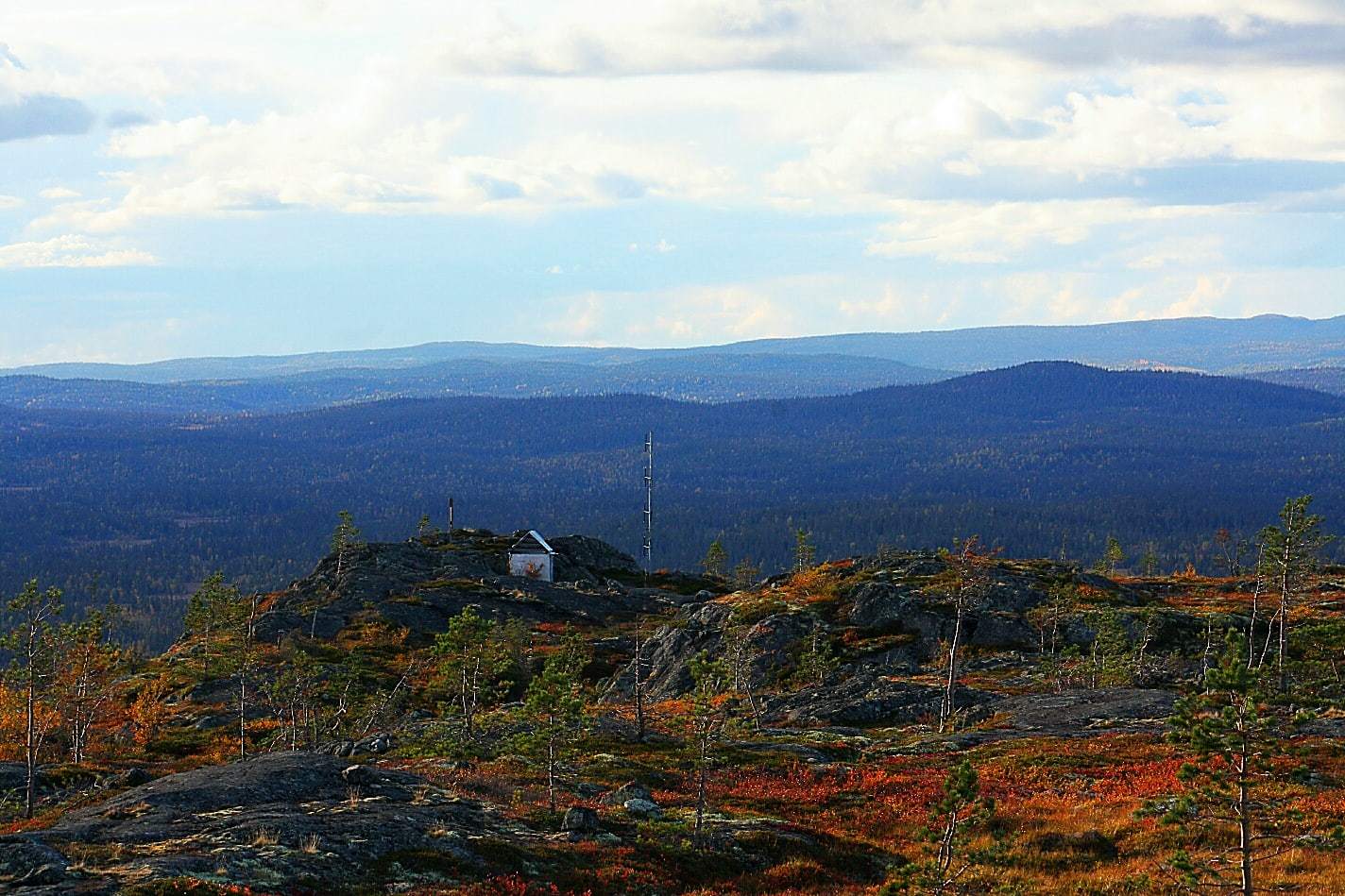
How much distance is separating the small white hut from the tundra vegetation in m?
20.1

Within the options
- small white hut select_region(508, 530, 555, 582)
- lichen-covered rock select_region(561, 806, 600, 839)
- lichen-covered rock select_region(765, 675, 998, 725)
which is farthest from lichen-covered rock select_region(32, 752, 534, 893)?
small white hut select_region(508, 530, 555, 582)

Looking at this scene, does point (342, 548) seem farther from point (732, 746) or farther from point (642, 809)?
point (642, 809)

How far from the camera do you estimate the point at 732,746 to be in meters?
46.2

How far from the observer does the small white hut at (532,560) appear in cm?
12156

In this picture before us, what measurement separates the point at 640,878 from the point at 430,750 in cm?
2038

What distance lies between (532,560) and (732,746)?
78.3 m

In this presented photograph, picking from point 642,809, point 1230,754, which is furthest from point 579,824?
point 1230,754

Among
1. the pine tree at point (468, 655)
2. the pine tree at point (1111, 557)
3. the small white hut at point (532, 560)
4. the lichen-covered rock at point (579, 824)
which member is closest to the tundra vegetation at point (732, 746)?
the lichen-covered rock at point (579, 824)

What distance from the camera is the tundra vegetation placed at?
74.8 ft

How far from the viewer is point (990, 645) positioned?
73875mm

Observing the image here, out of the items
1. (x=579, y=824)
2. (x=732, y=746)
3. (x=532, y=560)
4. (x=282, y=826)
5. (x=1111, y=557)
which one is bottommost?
(x=1111, y=557)

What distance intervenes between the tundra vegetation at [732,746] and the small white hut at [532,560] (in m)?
20.1

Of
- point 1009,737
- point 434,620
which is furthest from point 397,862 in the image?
point 434,620

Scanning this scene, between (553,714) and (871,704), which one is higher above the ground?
(553,714)
